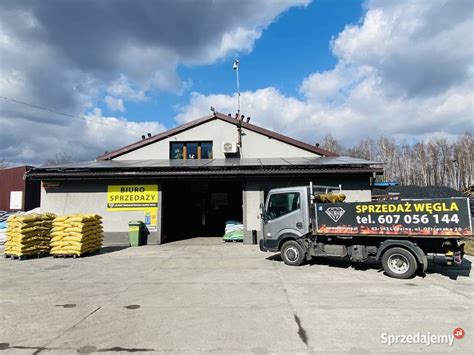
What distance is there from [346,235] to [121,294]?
6.22 m

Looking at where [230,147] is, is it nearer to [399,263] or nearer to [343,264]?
[343,264]

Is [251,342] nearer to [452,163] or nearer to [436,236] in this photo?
[436,236]

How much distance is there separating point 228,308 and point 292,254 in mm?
4637

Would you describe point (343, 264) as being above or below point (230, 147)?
below

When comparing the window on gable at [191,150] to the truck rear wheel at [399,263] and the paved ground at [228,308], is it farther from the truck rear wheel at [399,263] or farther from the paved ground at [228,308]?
the truck rear wheel at [399,263]

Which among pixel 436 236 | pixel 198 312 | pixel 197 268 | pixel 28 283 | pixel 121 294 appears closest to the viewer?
pixel 198 312

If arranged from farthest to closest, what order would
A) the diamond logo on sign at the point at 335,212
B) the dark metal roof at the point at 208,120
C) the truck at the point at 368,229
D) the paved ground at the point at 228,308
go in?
the dark metal roof at the point at 208,120
the diamond logo on sign at the point at 335,212
the truck at the point at 368,229
the paved ground at the point at 228,308

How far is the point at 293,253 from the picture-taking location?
10.2m

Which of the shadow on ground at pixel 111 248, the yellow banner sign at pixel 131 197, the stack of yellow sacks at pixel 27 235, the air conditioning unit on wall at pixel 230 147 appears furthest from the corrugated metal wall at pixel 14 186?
the air conditioning unit on wall at pixel 230 147

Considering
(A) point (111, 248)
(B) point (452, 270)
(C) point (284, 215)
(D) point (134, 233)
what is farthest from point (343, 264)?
(A) point (111, 248)

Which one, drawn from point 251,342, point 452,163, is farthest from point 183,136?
point 452,163

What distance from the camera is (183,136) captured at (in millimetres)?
20578

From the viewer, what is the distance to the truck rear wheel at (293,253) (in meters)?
10.1

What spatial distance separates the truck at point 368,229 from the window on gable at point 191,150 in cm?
1031
